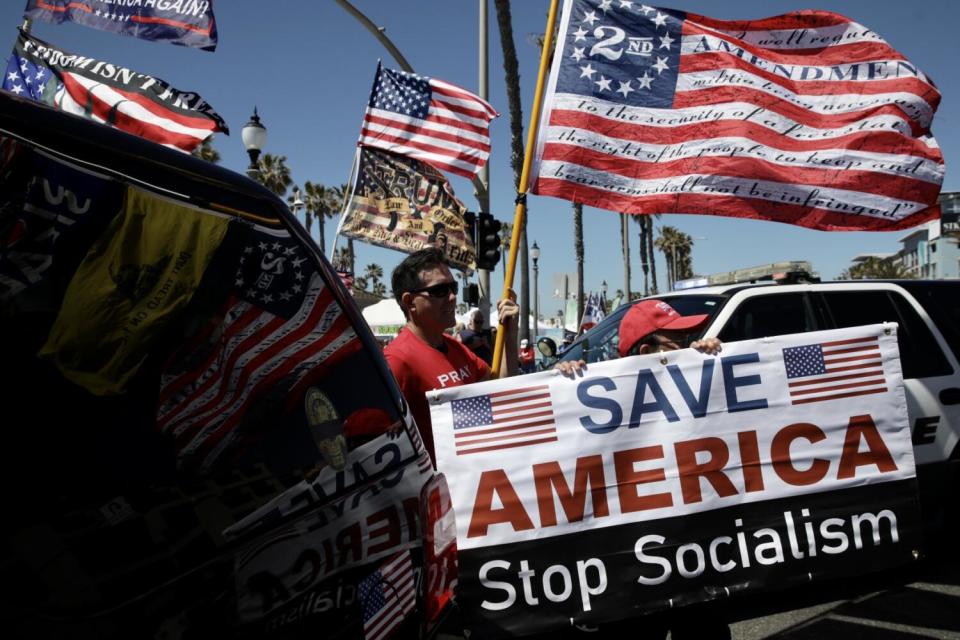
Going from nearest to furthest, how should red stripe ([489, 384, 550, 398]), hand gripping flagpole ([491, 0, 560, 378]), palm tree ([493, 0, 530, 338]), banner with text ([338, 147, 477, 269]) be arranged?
1. red stripe ([489, 384, 550, 398])
2. hand gripping flagpole ([491, 0, 560, 378])
3. banner with text ([338, 147, 477, 269])
4. palm tree ([493, 0, 530, 338])

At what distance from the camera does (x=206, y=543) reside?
1220 mm

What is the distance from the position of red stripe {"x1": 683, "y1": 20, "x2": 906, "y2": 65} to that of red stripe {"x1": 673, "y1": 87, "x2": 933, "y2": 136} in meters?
0.32

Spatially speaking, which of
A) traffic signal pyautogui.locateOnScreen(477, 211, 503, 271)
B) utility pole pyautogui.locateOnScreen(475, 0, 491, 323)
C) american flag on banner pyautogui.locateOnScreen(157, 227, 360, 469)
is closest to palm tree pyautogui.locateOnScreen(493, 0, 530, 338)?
utility pole pyautogui.locateOnScreen(475, 0, 491, 323)

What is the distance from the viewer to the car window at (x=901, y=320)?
181 inches

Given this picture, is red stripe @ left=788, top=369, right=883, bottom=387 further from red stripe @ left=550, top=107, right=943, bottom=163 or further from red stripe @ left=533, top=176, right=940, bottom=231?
red stripe @ left=550, top=107, right=943, bottom=163

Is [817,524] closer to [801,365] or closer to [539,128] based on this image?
[801,365]

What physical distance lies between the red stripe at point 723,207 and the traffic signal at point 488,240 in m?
5.40

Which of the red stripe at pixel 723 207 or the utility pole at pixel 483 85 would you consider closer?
the red stripe at pixel 723 207

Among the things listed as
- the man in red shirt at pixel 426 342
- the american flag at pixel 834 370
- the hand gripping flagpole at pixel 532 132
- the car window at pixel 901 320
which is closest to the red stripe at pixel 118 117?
the hand gripping flagpole at pixel 532 132

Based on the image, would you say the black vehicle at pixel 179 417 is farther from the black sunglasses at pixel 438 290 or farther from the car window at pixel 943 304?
the car window at pixel 943 304

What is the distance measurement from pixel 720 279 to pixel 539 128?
555cm

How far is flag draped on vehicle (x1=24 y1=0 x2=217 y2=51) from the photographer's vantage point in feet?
17.6

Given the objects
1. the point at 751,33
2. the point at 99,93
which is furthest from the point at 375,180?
the point at 751,33

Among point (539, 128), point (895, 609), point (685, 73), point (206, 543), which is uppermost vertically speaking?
point (685, 73)
